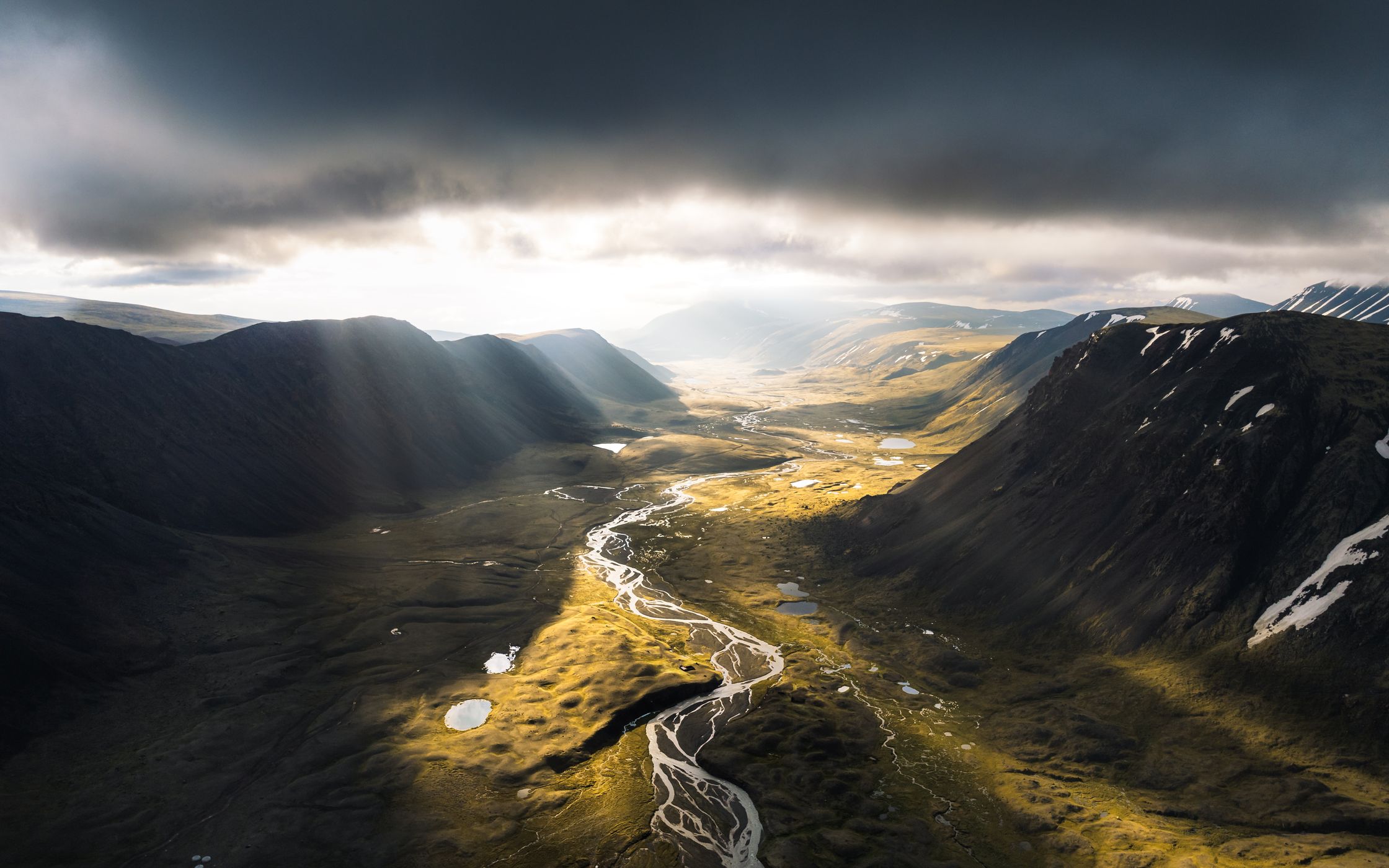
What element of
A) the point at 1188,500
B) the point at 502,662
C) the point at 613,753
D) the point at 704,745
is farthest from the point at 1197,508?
the point at 502,662

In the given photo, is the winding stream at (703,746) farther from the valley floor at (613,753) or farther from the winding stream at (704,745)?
the valley floor at (613,753)

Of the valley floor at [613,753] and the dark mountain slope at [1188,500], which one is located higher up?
the dark mountain slope at [1188,500]

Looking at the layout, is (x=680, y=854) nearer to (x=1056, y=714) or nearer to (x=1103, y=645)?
(x=1056, y=714)

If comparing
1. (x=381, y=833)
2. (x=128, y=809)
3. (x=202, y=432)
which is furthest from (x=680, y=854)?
(x=202, y=432)

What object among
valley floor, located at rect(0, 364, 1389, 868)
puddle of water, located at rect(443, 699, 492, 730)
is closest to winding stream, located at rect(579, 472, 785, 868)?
valley floor, located at rect(0, 364, 1389, 868)

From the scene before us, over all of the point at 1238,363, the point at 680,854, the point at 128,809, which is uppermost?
the point at 1238,363

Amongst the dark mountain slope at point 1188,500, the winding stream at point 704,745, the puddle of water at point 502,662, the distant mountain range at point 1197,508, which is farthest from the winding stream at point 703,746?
the dark mountain slope at point 1188,500

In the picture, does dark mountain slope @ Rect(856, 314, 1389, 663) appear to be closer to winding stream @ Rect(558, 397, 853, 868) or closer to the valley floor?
the valley floor
